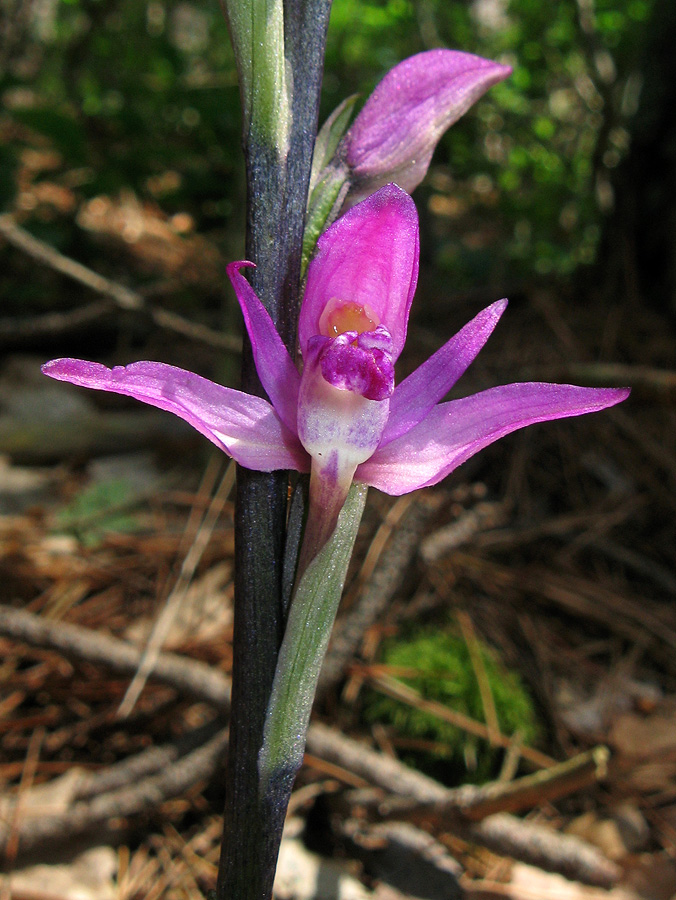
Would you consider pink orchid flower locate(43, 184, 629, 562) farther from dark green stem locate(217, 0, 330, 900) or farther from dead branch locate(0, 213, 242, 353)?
dead branch locate(0, 213, 242, 353)

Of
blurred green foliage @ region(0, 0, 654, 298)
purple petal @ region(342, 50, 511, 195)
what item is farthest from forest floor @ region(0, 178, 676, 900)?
blurred green foliage @ region(0, 0, 654, 298)

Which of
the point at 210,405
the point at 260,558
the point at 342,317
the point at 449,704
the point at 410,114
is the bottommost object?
the point at 449,704

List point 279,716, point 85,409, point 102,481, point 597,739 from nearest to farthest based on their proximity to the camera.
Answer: point 279,716, point 597,739, point 102,481, point 85,409

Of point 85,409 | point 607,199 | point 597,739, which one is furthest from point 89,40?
point 597,739

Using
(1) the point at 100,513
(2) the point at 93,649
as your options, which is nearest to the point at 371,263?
(2) the point at 93,649

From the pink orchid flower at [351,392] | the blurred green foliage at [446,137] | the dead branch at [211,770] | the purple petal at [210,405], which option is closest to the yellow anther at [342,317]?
the pink orchid flower at [351,392]

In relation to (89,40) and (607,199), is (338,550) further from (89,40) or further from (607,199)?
(89,40)

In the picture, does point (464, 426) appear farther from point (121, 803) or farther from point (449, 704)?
point (449, 704)
